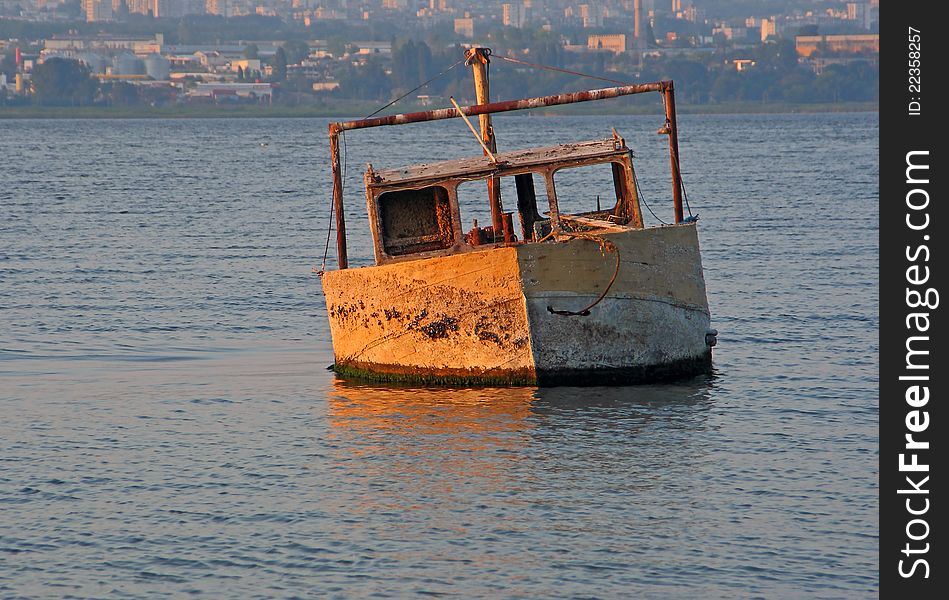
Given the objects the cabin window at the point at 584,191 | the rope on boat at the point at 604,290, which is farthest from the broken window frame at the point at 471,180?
the cabin window at the point at 584,191

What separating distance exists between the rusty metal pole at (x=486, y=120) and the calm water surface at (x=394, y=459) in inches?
128

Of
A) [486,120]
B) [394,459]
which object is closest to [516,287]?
[394,459]

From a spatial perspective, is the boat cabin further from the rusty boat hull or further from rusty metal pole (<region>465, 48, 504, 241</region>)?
the rusty boat hull

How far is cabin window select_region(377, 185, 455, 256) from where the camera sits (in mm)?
24172

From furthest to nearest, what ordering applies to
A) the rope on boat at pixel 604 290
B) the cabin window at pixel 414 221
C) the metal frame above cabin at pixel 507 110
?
the cabin window at pixel 414 221 → the metal frame above cabin at pixel 507 110 → the rope on boat at pixel 604 290

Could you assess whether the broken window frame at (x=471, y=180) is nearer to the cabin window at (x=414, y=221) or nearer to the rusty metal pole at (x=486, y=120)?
the cabin window at (x=414, y=221)

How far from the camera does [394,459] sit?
64.0 ft

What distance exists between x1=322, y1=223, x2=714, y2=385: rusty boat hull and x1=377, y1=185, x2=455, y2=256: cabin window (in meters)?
1.06

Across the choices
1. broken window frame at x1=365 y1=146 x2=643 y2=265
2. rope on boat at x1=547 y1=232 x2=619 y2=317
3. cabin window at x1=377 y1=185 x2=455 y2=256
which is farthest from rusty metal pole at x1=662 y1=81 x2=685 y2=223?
cabin window at x1=377 y1=185 x2=455 y2=256

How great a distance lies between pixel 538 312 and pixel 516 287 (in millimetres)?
535

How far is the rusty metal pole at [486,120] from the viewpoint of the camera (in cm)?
2450

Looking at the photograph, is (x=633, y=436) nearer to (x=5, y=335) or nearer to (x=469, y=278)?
(x=469, y=278)

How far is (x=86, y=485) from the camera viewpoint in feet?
60.5
